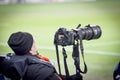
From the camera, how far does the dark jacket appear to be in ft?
6.47

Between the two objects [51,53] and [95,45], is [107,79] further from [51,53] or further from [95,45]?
[51,53]

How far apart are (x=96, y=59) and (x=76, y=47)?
1.62 feet

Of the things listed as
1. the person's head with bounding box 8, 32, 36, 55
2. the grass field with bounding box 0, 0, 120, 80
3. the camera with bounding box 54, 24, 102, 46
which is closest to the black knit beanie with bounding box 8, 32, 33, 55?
the person's head with bounding box 8, 32, 36, 55

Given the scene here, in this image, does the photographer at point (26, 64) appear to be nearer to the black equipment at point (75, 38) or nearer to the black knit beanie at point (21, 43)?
the black knit beanie at point (21, 43)

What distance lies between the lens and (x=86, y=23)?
2.71 m

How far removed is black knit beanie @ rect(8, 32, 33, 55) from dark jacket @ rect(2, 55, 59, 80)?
0.16 feet

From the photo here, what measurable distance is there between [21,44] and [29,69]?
0.22 m

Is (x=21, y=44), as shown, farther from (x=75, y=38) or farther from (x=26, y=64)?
(x=75, y=38)

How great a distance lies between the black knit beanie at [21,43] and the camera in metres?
2.10

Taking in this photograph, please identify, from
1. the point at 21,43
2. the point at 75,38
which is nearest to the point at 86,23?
the point at 75,38

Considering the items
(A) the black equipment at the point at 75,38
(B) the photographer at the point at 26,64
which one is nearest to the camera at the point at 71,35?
(A) the black equipment at the point at 75,38

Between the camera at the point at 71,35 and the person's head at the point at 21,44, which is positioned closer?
the person's head at the point at 21,44

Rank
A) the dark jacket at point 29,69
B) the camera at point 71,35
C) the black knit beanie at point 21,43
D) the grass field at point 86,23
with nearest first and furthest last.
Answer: the dark jacket at point 29,69 → the black knit beanie at point 21,43 → the camera at point 71,35 → the grass field at point 86,23

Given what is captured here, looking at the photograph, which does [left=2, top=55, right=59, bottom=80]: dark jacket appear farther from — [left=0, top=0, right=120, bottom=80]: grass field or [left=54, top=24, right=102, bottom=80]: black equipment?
[left=0, top=0, right=120, bottom=80]: grass field
